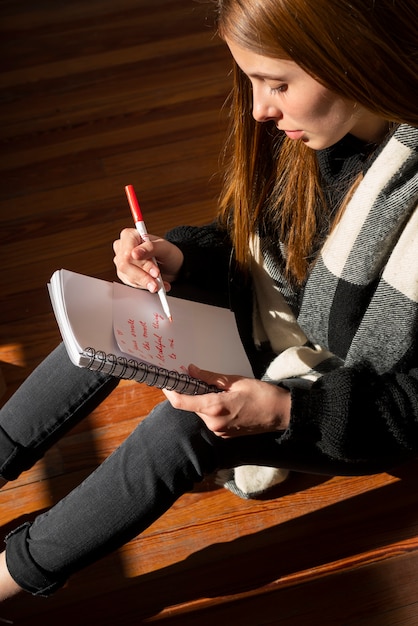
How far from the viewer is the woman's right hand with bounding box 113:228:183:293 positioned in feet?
2.99

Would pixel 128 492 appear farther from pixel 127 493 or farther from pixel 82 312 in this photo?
pixel 82 312

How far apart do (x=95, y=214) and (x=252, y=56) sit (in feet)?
3.11

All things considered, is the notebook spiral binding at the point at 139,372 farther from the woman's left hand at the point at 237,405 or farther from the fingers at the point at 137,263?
the fingers at the point at 137,263

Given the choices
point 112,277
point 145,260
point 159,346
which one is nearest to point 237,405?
point 159,346

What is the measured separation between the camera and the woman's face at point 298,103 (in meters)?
0.73

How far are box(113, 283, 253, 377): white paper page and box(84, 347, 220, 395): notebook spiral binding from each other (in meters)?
0.02

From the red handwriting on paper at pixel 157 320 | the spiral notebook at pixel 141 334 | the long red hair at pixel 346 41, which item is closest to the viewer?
the long red hair at pixel 346 41

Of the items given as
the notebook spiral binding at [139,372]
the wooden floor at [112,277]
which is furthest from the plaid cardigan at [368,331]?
the wooden floor at [112,277]

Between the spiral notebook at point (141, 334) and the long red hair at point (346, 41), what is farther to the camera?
the spiral notebook at point (141, 334)

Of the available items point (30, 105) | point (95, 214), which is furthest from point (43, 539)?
point (30, 105)

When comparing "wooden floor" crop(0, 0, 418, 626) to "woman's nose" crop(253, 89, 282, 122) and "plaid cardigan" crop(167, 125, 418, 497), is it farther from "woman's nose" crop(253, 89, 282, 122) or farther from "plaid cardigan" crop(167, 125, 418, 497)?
"woman's nose" crop(253, 89, 282, 122)

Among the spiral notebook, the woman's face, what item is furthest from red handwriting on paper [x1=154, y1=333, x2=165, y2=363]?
the woman's face

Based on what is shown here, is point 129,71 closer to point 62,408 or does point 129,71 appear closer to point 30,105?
point 30,105

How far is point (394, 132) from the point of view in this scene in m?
0.80
